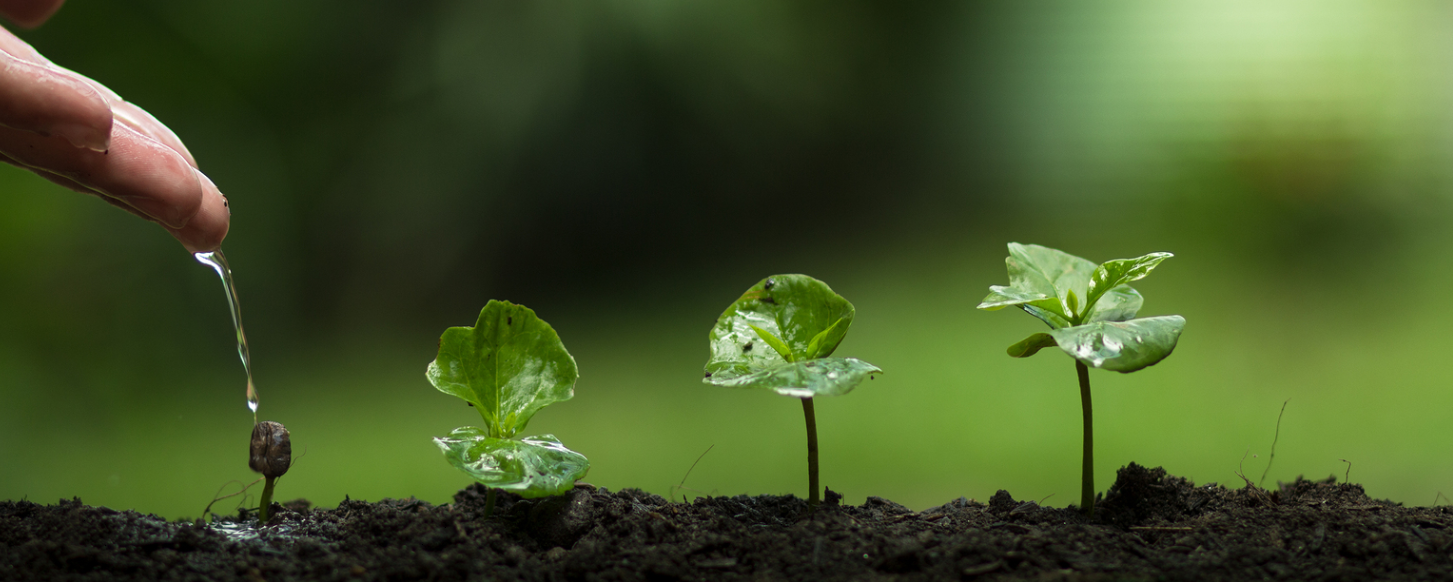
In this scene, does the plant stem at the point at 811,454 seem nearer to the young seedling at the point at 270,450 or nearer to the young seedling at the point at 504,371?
the young seedling at the point at 504,371

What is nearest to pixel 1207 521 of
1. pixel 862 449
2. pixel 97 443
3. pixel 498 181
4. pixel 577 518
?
pixel 577 518

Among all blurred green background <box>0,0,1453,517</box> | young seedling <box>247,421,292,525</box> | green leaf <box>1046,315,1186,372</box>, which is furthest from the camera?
blurred green background <box>0,0,1453,517</box>

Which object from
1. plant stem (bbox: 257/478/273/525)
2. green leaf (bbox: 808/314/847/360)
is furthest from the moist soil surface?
green leaf (bbox: 808/314/847/360)

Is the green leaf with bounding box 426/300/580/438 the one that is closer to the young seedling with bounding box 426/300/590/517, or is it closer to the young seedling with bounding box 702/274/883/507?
the young seedling with bounding box 426/300/590/517

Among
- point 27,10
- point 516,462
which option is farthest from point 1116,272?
point 27,10

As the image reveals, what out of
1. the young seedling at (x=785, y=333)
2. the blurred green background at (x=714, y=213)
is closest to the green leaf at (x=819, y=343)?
the young seedling at (x=785, y=333)

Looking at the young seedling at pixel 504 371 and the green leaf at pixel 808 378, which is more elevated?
the young seedling at pixel 504 371

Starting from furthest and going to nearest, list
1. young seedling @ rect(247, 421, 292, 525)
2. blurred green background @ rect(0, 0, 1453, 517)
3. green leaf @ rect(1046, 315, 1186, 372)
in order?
blurred green background @ rect(0, 0, 1453, 517), young seedling @ rect(247, 421, 292, 525), green leaf @ rect(1046, 315, 1186, 372)
